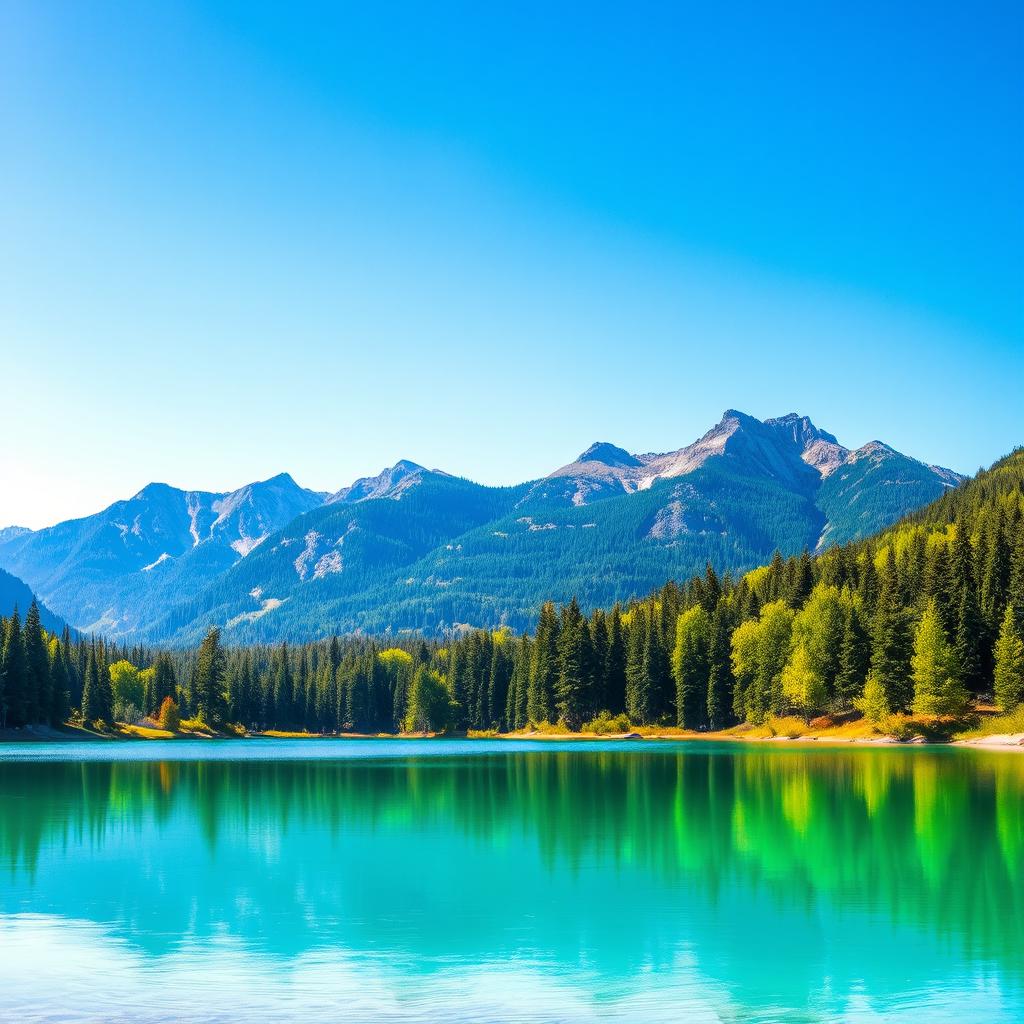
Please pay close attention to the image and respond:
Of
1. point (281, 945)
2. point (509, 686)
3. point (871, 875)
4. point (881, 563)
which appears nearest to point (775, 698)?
point (881, 563)

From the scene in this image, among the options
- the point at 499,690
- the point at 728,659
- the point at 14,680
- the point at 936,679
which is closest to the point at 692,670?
the point at 728,659

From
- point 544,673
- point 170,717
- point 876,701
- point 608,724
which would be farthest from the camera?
point 170,717

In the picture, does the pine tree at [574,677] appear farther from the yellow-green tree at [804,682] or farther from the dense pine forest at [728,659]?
the yellow-green tree at [804,682]

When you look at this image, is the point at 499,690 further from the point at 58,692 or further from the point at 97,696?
the point at 58,692

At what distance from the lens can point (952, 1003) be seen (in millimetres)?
18406

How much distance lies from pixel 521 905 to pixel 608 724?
112562 mm

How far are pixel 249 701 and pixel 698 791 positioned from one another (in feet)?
492

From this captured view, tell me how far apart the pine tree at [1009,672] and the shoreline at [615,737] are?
3.25 metres

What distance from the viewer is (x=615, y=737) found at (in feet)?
437

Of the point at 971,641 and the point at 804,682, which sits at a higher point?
the point at 971,641

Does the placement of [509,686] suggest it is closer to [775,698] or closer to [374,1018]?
[775,698]

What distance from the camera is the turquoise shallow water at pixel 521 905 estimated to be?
61.0 ft

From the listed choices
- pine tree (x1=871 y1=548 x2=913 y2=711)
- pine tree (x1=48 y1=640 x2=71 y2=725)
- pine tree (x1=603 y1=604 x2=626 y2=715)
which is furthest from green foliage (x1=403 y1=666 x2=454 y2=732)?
pine tree (x1=871 y1=548 x2=913 y2=711)

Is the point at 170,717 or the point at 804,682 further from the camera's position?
the point at 170,717
